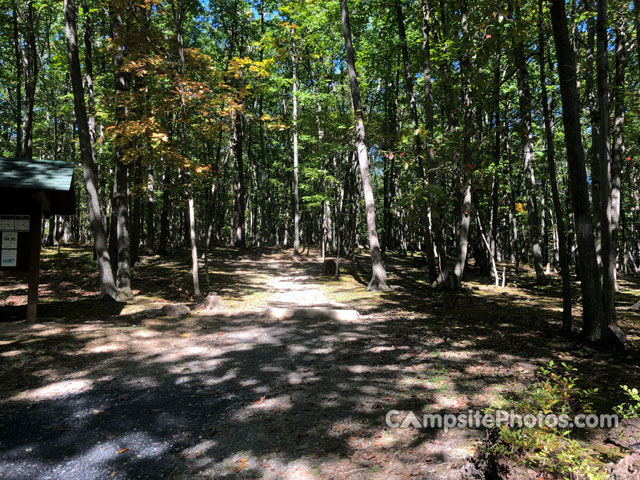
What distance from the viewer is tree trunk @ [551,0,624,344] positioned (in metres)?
5.76

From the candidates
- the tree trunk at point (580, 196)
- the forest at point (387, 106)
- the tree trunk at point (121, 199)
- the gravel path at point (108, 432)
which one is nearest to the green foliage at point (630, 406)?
the tree trunk at point (580, 196)

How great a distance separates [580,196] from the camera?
19.2ft

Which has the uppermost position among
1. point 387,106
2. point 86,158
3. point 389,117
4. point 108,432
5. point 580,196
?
point 387,106

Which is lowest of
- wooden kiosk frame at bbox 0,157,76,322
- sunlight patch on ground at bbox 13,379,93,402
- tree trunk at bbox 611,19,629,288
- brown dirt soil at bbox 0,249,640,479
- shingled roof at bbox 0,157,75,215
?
sunlight patch on ground at bbox 13,379,93,402

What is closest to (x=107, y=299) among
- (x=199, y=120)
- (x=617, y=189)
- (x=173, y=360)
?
(x=173, y=360)

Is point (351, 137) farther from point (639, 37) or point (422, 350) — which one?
point (422, 350)

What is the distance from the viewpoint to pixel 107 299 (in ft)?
35.1

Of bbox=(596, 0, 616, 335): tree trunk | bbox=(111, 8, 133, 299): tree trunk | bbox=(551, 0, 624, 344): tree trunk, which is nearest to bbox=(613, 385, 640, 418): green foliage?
bbox=(551, 0, 624, 344): tree trunk

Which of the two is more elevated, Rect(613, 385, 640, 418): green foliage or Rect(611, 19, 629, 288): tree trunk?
Rect(611, 19, 629, 288): tree trunk

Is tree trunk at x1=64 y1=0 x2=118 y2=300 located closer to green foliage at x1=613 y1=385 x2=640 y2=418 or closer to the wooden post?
the wooden post

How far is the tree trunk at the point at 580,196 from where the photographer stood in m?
5.76

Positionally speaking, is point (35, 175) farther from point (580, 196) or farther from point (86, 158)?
point (580, 196)

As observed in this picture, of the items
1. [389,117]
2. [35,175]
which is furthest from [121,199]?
[389,117]

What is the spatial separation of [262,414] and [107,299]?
28.8 ft
